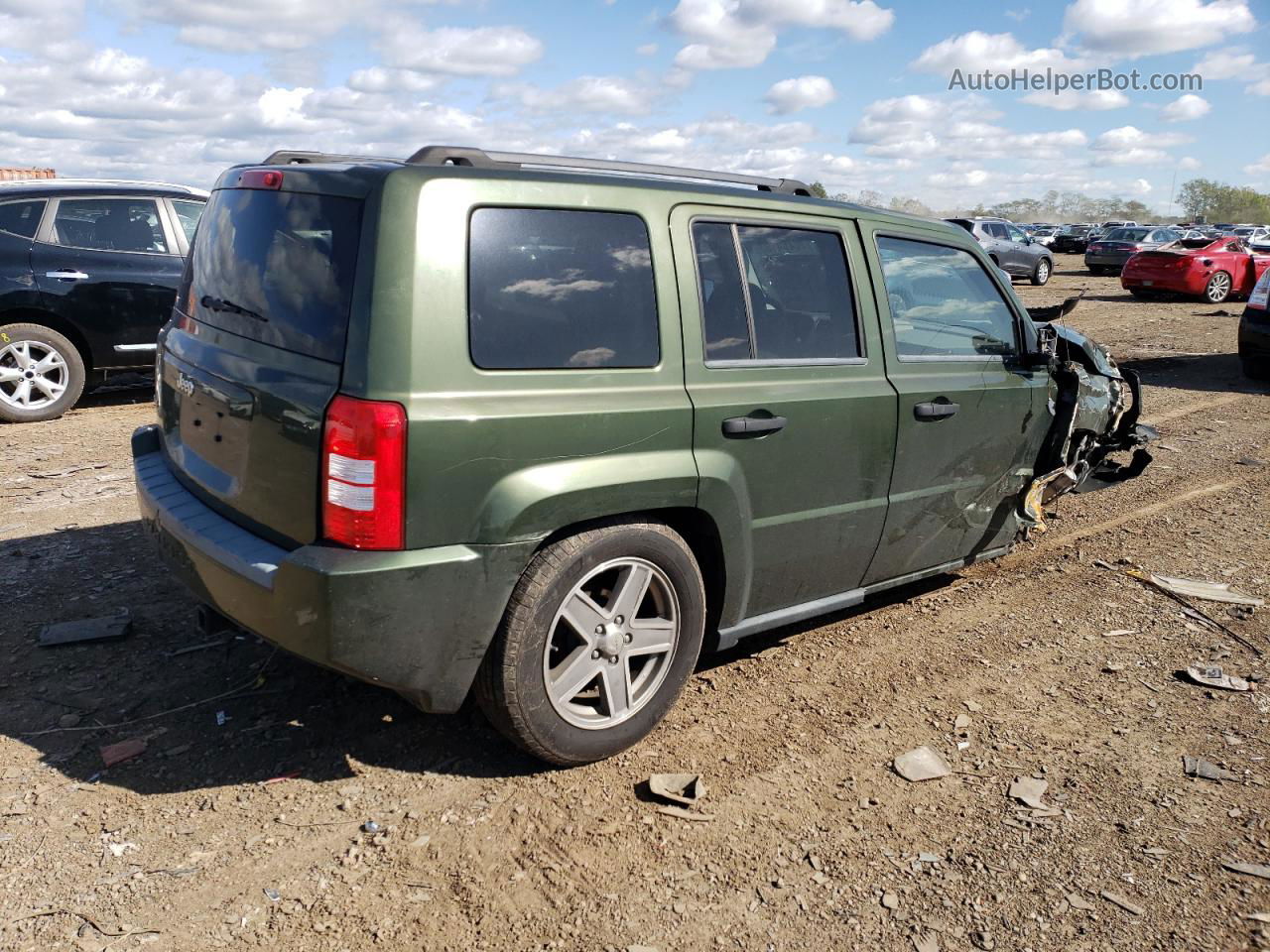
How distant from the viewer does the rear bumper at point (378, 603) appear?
9.00 ft

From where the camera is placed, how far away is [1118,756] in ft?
11.4

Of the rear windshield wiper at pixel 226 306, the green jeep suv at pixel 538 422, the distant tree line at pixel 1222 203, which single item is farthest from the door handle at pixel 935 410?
the distant tree line at pixel 1222 203

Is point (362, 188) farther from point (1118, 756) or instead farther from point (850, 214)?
point (1118, 756)

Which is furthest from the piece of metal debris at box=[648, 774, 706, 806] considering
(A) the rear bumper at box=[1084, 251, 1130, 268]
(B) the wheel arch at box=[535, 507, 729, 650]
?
(A) the rear bumper at box=[1084, 251, 1130, 268]

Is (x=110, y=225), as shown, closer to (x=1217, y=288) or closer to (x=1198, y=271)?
(x=1198, y=271)

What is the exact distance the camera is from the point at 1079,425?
5.42 m

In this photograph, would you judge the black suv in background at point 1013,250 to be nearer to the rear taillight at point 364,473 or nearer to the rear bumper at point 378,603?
the rear bumper at point 378,603

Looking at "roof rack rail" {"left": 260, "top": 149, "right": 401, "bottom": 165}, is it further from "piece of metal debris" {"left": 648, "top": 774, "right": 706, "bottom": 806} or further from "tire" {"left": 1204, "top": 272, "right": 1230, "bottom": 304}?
"tire" {"left": 1204, "top": 272, "right": 1230, "bottom": 304}

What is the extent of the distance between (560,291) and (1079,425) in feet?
11.7

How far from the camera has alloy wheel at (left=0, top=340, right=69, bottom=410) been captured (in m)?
7.88

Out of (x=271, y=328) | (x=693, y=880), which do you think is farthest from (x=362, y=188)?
(x=693, y=880)

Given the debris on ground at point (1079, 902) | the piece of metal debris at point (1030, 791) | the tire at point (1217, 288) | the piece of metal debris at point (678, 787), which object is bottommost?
the piece of metal debris at point (678, 787)

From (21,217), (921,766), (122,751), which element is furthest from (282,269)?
(21,217)

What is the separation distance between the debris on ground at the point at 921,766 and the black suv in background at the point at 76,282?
24.0 ft
